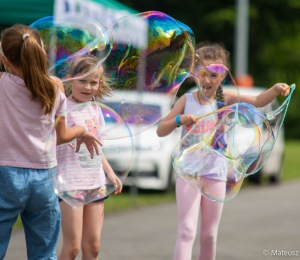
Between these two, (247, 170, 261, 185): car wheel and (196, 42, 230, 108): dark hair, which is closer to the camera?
(196, 42, 230, 108): dark hair

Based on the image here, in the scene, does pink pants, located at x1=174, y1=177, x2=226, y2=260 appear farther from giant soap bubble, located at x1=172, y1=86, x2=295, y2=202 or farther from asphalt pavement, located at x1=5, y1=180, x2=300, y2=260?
asphalt pavement, located at x1=5, y1=180, x2=300, y2=260

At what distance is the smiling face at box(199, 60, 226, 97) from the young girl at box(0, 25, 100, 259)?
120cm

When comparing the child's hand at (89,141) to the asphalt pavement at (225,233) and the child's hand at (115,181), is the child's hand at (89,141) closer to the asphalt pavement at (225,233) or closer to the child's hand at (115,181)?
the child's hand at (115,181)

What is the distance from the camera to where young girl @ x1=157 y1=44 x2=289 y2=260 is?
3.37 m

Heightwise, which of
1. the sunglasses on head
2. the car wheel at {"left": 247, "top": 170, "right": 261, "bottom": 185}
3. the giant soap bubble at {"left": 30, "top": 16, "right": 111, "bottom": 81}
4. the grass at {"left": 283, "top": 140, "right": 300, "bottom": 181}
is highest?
the giant soap bubble at {"left": 30, "top": 16, "right": 111, "bottom": 81}

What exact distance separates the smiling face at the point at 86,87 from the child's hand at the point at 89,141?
1.06 feet

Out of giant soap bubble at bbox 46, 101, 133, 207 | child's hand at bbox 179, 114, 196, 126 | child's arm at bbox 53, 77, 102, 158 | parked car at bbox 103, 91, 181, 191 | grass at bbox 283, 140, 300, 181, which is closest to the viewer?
child's arm at bbox 53, 77, 102, 158

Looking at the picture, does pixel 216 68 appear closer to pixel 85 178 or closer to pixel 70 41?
pixel 70 41

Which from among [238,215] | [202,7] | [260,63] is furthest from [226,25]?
[238,215]

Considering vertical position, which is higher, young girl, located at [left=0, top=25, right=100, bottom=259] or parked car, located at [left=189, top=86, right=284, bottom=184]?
young girl, located at [left=0, top=25, right=100, bottom=259]

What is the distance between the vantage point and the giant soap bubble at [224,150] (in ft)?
11.0

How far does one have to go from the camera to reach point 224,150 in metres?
3.45

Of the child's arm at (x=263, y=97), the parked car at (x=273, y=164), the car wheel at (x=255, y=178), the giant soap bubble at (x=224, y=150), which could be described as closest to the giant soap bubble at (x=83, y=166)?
the giant soap bubble at (x=224, y=150)

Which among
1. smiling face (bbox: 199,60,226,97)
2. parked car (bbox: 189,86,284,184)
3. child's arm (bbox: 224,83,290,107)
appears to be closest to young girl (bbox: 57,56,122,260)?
smiling face (bbox: 199,60,226,97)
